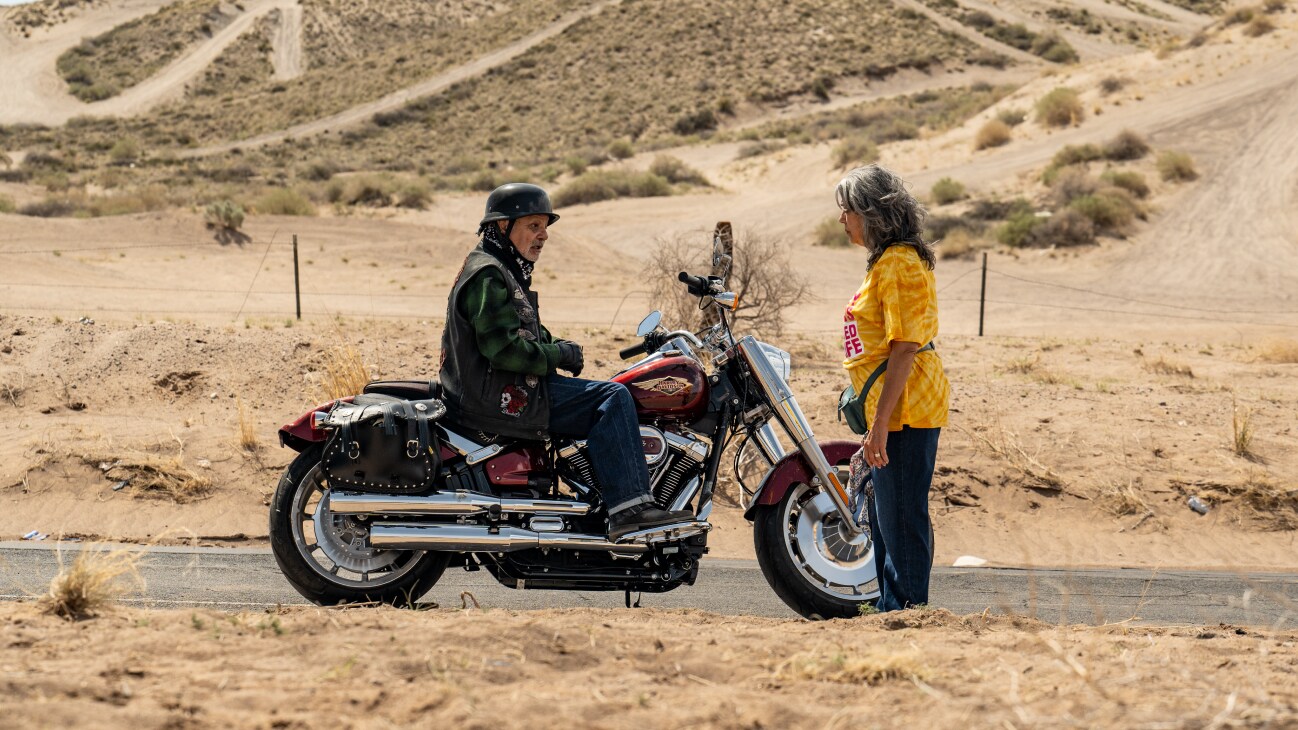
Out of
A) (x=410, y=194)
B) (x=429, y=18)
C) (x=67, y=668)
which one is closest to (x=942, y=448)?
(x=67, y=668)

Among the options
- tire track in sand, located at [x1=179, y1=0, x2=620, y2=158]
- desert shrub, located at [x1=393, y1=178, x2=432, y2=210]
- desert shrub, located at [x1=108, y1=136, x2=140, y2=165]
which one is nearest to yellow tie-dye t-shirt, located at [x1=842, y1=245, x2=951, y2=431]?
desert shrub, located at [x1=393, y1=178, x2=432, y2=210]

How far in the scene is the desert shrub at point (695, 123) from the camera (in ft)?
180

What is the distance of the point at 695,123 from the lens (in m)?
55.5

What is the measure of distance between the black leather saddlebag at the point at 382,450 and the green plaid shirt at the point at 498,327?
43cm

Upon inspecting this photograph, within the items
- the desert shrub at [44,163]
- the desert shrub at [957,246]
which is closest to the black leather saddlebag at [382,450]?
the desert shrub at [957,246]

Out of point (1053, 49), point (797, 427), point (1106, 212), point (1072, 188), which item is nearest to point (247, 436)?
point (797, 427)

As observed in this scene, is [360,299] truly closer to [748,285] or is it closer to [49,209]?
[748,285]

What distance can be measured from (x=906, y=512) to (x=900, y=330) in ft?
2.74

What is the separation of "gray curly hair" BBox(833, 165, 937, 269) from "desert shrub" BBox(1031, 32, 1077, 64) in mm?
63822

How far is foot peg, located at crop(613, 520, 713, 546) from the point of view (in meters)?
5.35

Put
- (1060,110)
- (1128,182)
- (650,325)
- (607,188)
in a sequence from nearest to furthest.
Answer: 1. (650,325)
2. (1128,182)
3. (607,188)
4. (1060,110)

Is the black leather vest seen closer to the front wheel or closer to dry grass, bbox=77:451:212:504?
the front wheel

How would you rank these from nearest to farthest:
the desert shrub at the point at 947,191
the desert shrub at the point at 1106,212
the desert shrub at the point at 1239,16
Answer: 1. the desert shrub at the point at 1106,212
2. the desert shrub at the point at 947,191
3. the desert shrub at the point at 1239,16

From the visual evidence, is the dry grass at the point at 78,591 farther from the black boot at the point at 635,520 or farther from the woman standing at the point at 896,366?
the woman standing at the point at 896,366
